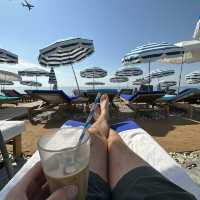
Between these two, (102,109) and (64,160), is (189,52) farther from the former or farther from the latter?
(64,160)

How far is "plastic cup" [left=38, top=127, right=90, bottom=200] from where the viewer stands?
57cm

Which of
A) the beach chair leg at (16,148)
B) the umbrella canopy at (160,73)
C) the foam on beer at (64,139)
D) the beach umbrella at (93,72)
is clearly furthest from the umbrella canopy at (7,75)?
the foam on beer at (64,139)

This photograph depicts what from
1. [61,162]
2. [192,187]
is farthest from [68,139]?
[192,187]

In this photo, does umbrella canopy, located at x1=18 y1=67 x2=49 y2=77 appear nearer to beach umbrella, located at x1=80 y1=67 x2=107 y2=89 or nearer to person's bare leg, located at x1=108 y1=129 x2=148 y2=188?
beach umbrella, located at x1=80 y1=67 x2=107 y2=89

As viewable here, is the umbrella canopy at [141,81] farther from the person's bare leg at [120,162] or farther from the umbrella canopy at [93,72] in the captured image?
the person's bare leg at [120,162]

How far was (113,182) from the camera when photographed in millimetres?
1101

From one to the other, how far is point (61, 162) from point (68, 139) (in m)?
0.09

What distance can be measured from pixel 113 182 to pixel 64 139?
0.58m

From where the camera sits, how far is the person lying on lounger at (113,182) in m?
0.71

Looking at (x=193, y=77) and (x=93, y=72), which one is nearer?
(x=93, y=72)

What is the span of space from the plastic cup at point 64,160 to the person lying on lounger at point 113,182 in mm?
30

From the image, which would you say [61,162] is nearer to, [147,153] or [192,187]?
[192,187]

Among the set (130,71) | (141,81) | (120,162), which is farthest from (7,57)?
(141,81)

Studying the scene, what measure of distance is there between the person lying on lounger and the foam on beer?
12cm
